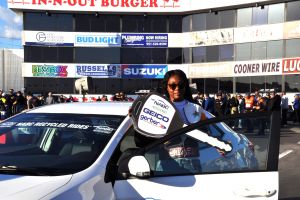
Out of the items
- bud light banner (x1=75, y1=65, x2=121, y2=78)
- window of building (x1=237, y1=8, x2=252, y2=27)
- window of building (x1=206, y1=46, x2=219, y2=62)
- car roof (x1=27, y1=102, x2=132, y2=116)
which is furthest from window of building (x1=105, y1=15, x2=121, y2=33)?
car roof (x1=27, y1=102, x2=132, y2=116)

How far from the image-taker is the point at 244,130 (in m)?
2.99

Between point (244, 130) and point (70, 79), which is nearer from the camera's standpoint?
point (244, 130)

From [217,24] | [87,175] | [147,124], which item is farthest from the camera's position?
[217,24]

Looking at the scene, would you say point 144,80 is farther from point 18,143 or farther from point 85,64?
point 18,143

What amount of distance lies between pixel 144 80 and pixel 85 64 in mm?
5048

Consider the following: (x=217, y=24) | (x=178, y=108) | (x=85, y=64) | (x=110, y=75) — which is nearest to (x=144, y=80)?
(x=110, y=75)

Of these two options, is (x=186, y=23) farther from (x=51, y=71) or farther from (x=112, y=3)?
(x=51, y=71)

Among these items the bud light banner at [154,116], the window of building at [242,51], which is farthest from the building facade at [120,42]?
the bud light banner at [154,116]

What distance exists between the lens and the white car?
2557 mm

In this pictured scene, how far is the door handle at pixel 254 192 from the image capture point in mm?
2713

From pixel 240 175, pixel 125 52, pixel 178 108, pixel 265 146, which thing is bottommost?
pixel 240 175

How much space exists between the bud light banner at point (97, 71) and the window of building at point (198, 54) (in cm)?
640

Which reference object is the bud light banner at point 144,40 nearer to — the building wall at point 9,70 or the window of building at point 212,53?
the window of building at point 212,53

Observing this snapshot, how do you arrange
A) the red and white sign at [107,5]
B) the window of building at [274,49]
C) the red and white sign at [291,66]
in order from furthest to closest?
the red and white sign at [107,5] → the window of building at [274,49] → the red and white sign at [291,66]
